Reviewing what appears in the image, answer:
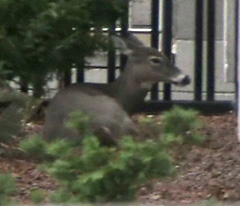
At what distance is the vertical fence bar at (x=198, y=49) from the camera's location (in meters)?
11.5

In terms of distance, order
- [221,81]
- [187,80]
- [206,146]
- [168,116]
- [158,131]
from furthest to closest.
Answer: [221,81] → [187,80] → [206,146] → [158,131] → [168,116]

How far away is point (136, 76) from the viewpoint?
10.2 m

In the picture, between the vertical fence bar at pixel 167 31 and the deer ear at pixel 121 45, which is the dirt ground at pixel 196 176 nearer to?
the deer ear at pixel 121 45

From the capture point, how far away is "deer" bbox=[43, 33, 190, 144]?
376 inches

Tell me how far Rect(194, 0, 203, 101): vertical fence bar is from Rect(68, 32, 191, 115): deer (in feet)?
4.12

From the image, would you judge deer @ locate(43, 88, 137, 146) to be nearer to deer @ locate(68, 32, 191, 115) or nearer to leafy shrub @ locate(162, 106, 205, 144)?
deer @ locate(68, 32, 191, 115)

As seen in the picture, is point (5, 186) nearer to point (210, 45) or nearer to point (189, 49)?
point (210, 45)

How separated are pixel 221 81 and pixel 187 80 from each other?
212 centimetres

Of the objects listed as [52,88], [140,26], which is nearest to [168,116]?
[52,88]

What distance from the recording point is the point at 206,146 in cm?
971

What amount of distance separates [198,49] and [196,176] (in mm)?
3065

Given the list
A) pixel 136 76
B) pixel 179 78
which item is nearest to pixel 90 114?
pixel 136 76

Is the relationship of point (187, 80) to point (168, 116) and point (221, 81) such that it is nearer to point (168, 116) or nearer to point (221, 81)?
point (221, 81)

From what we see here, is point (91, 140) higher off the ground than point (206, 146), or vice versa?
point (91, 140)
